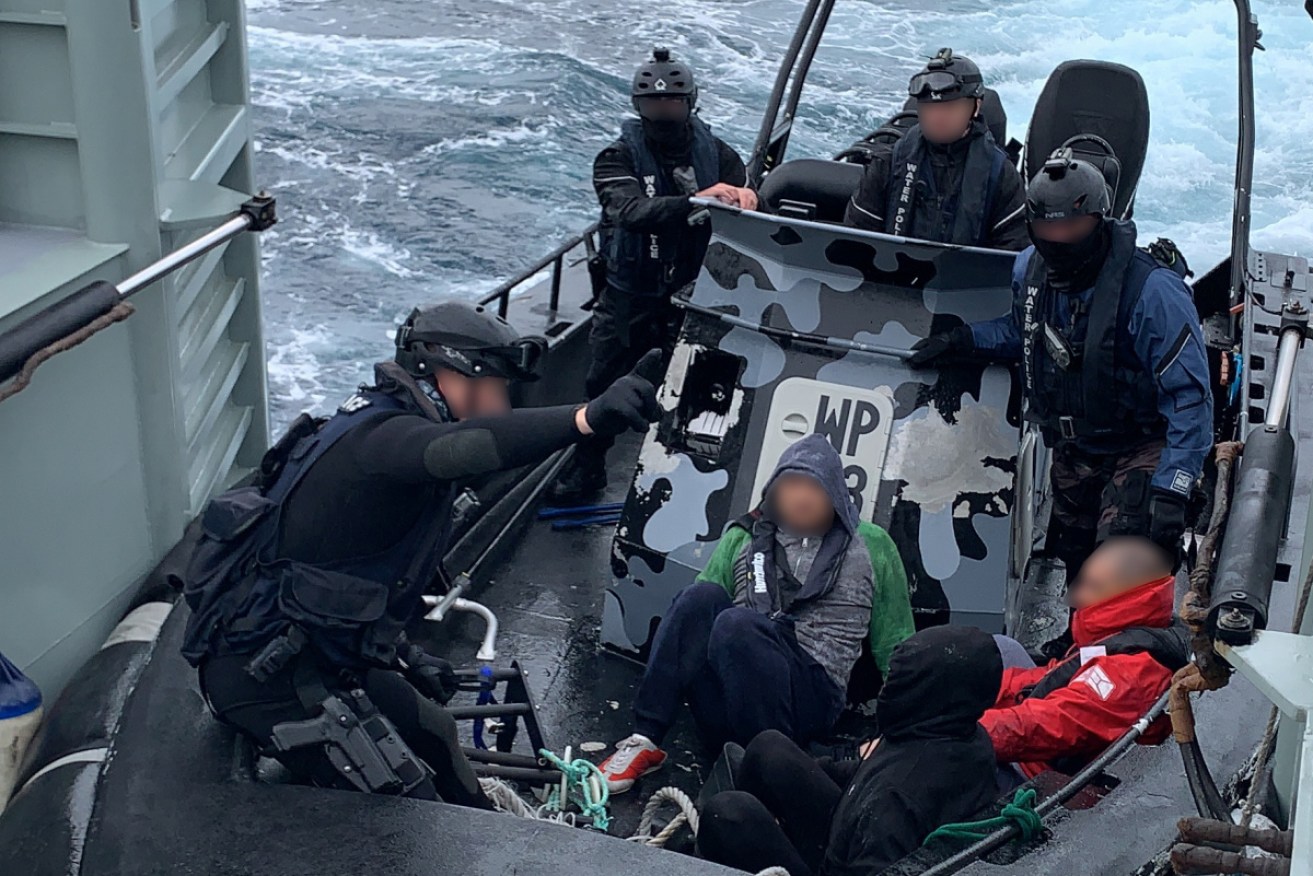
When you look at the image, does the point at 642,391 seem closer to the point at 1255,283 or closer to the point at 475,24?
the point at 1255,283

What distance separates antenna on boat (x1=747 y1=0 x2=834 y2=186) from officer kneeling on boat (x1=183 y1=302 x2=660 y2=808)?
2.96 meters

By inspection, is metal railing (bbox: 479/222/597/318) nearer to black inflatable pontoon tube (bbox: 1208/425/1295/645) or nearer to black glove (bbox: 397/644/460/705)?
black glove (bbox: 397/644/460/705)

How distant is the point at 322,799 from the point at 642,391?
1.16 m

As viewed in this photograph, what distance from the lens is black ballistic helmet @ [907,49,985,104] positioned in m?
5.11

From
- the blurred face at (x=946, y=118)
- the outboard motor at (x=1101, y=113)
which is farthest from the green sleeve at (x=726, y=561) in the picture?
the outboard motor at (x=1101, y=113)

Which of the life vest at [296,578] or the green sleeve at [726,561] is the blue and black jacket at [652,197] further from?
the life vest at [296,578]

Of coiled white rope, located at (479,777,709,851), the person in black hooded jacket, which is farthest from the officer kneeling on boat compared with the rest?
the person in black hooded jacket

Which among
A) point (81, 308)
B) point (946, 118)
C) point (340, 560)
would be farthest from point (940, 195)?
point (81, 308)

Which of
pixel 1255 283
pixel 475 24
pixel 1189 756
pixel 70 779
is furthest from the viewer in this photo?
pixel 475 24

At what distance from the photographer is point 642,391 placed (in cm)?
317


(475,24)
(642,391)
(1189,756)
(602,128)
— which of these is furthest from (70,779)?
(475,24)

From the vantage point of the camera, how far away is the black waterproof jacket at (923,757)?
10.8 ft

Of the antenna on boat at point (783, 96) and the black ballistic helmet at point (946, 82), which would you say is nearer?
the black ballistic helmet at point (946, 82)

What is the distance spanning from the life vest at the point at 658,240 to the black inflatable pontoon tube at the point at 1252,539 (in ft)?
11.6
